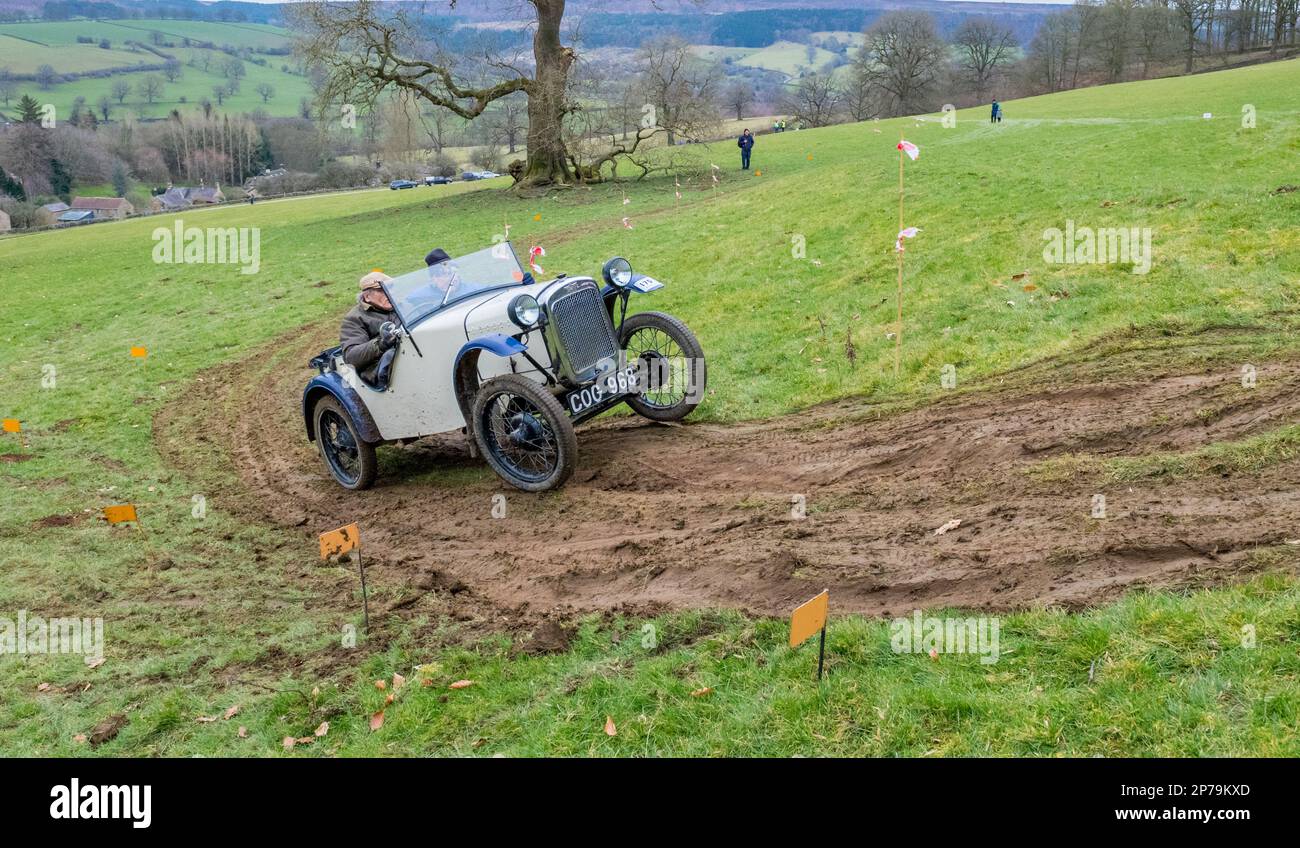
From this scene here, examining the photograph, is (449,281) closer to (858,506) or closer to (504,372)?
(504,372)

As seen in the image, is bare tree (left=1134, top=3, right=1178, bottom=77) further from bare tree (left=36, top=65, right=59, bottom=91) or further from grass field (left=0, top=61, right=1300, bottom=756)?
bare tree (left=36, top=65, right=59, bottom=91)

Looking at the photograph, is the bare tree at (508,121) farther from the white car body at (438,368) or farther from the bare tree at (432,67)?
the white car body at (438,368)

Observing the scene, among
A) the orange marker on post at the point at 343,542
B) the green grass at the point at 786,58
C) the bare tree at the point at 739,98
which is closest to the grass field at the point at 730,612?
the orange marker on post at the point at 343,542

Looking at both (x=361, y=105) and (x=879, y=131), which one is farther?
(x=879, y=131)

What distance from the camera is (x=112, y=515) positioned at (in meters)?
6.67

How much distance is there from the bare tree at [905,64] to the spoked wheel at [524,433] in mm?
79590

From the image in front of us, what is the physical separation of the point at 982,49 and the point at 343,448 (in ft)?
325

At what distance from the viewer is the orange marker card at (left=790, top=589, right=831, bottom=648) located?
4.20 metres

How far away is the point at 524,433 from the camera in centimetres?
835

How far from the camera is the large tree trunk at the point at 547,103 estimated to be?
109ft

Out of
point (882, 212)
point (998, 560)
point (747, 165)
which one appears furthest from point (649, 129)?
point (998, 560)
